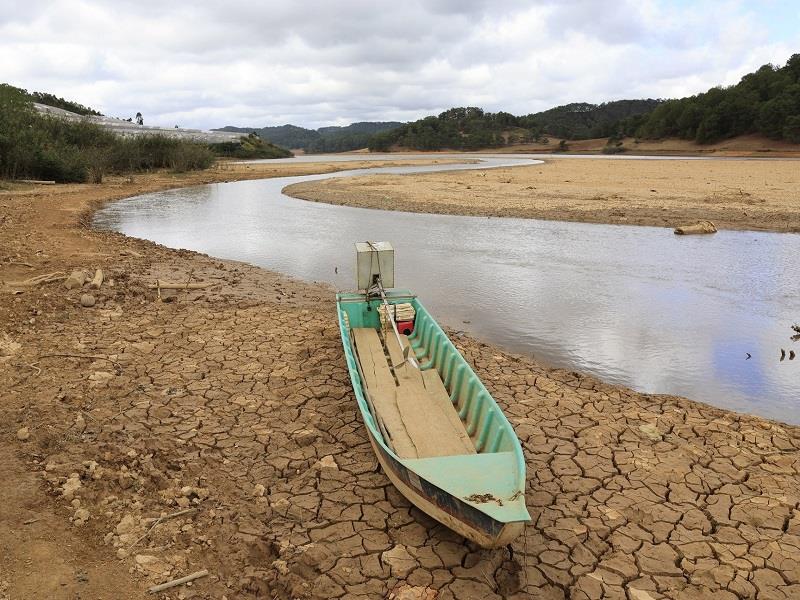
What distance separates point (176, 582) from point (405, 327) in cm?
424

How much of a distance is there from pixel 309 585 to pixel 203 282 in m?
8.00

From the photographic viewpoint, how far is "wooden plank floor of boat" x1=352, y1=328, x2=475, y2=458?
467 centimetres

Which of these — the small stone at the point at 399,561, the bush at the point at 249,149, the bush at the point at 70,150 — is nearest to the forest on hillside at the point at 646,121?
the bush at the point at 249,149

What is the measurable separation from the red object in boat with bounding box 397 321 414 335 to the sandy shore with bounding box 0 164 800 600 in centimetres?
83

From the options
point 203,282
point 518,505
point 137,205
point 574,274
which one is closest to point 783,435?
point 518,505

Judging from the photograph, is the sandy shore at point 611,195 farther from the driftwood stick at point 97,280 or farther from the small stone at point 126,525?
the small stone at point 126,525

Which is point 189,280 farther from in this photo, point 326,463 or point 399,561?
point 399,561

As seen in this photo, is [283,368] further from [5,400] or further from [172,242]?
[172,242]

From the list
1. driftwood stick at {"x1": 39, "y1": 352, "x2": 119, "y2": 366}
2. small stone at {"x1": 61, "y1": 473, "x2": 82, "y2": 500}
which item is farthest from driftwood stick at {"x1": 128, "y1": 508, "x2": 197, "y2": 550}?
driftwood stick at {"x1": 39, "y1": 352, "x2": 119, "y2": 366}

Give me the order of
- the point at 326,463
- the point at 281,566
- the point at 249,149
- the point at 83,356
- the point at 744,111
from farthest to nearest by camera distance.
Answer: the point at 249,149 < the point at 744,111 < the point at 83,356 < the point at 326,463 < the point at 281,566

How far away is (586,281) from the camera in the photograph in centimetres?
1166

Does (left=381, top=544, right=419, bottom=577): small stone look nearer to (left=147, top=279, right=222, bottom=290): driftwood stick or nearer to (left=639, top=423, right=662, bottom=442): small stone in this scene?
(left=639, top=423, right=662, bottom=442): small stone

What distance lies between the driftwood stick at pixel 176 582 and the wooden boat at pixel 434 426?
1.37 metres

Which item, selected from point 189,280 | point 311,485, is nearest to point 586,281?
point 189,280
